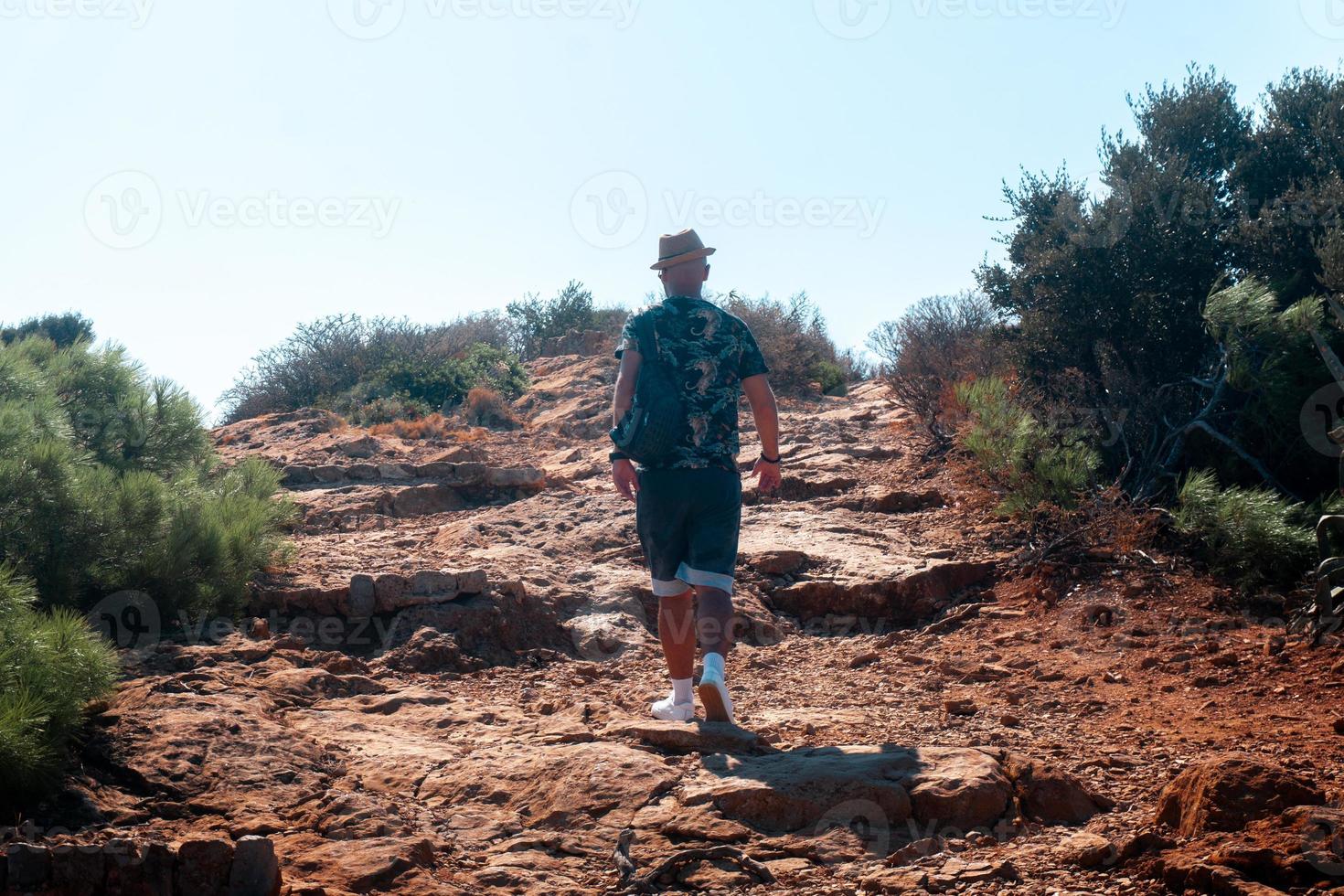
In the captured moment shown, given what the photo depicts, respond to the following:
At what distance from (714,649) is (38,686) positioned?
6.72ft

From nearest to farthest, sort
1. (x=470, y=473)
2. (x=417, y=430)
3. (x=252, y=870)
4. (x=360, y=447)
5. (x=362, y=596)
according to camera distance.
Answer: (x=252, y=870)
(x=362, y=596)
(x=470, y=473)
(x=360, y=447)
(x=417, y=430)

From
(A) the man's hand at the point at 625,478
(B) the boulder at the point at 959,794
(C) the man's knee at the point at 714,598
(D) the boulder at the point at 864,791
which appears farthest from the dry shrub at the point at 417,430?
(B) the boulder at the point at 959,794

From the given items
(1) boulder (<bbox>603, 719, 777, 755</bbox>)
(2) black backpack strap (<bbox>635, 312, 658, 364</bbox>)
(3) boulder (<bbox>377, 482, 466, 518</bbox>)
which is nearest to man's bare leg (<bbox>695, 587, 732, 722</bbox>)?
(1) boulder (<bbox>603, 719, 777, 755</bbox>)

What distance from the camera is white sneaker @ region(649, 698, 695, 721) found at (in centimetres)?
385

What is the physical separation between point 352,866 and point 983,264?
789cm

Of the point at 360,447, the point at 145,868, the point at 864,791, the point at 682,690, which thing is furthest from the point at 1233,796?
the point at 360,447

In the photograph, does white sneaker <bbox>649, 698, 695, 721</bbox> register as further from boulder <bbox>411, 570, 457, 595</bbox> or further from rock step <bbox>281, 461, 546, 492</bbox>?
rock step <bbox>281, 461, 546, 492</bbox>

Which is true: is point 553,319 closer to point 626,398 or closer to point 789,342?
point 789,342

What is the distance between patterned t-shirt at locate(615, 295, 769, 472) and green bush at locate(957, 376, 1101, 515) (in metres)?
3.63

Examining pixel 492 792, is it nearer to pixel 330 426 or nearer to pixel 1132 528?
pixel 1132 528

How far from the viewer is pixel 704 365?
3.95 meters

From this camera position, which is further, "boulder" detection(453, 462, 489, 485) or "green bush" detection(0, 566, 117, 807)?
"boulder" detection(453, 462, 489, 485)

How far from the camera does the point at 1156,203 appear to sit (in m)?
7.90

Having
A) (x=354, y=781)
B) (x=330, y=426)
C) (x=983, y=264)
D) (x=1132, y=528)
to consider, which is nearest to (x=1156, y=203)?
(x=983, y=264)
